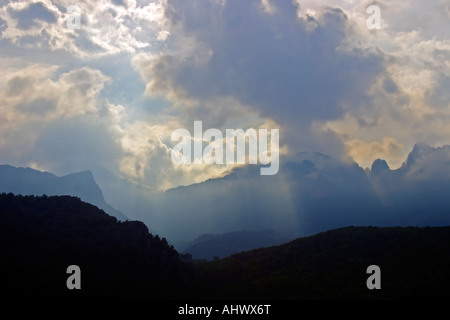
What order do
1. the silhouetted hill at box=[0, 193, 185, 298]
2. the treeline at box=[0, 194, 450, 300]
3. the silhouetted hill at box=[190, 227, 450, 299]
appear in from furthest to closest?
1. the silhouetted hill at box=[190, 227, 450, 299]
2. the treeline at box=[0, 194, 450, 300]
3. the silhouetted hill at box=[0, 193, 185, 298]

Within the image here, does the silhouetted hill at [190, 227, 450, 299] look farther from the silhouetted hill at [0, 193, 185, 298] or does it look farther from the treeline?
the silhouetted hill at [0, 193, 185, 298]

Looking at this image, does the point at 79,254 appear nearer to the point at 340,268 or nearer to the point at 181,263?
the point at 181,263

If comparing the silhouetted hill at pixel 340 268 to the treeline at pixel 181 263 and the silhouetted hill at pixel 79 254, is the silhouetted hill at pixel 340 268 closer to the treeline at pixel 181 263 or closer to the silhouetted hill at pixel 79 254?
the treeline at pixel 181 263

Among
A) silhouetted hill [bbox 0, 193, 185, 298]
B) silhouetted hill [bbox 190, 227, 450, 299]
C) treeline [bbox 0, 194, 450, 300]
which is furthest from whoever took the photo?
silhouetted hill [bbox 190, 227, 450, 299]

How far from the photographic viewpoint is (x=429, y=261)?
4402 inches

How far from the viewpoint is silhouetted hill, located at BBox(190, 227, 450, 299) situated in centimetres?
10400

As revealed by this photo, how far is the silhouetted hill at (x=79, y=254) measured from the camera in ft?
335

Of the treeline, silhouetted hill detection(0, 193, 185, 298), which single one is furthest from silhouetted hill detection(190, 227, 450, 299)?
silhouetted hill detection(0, 193, 185, 298)

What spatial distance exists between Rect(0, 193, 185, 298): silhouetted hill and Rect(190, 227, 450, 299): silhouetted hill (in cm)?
1416

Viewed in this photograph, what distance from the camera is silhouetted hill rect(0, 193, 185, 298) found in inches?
4021

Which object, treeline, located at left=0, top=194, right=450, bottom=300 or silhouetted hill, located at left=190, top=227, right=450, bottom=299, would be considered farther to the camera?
silhouetted hill, located at left=190, top=227, right=450, bottom=299
